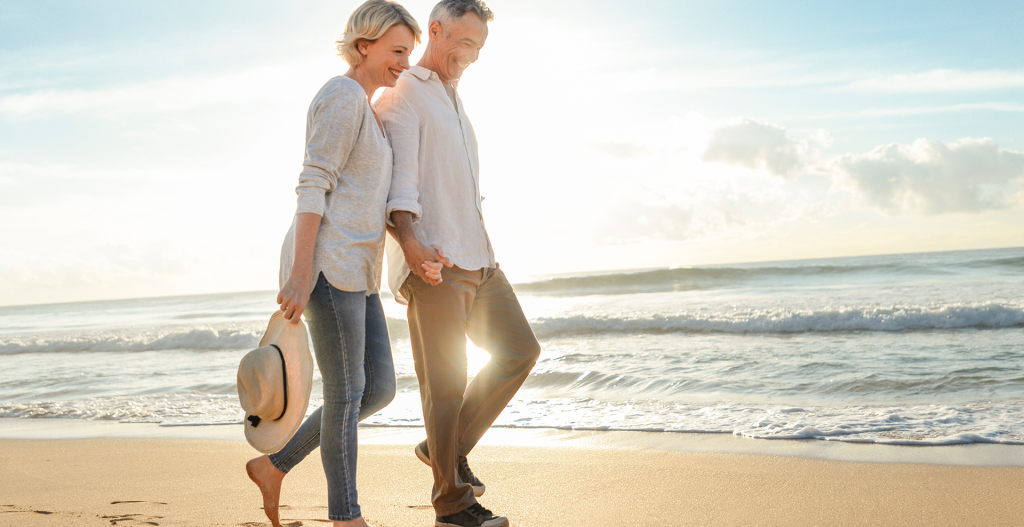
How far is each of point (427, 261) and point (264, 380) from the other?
1.81ft

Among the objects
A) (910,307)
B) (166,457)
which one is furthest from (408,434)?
(910,307)

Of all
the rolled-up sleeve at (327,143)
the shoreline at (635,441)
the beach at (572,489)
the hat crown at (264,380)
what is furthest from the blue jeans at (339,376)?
the shoreline at (635,441)

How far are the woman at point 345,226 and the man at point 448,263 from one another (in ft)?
0.25

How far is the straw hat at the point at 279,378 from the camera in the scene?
183cm

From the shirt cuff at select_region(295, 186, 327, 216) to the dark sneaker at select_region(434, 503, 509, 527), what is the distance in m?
1.01

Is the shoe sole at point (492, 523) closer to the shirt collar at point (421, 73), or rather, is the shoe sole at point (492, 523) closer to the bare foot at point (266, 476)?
the bare foot at point (266, 476)

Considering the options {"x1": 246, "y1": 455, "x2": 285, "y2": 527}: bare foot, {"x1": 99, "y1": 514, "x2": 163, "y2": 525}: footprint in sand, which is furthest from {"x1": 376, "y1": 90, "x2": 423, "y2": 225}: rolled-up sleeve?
{"x1": 99, "y1": 514, "x2": 163, "y2": 525}: footprint in sand

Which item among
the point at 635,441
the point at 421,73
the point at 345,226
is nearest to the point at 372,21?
the point at 421,73

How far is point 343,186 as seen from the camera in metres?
1.81

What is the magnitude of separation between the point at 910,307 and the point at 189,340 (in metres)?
11.9

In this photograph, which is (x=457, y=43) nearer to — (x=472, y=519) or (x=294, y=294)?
(x=294, y=294)

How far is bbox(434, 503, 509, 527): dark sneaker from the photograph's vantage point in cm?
204

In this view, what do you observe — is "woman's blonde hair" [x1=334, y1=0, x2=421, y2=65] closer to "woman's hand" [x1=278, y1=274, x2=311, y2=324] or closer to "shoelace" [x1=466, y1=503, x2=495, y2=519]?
"woman's hand" [x1=278, y1=274, x2=311, y2=324]

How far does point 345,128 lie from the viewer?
1.77 m
